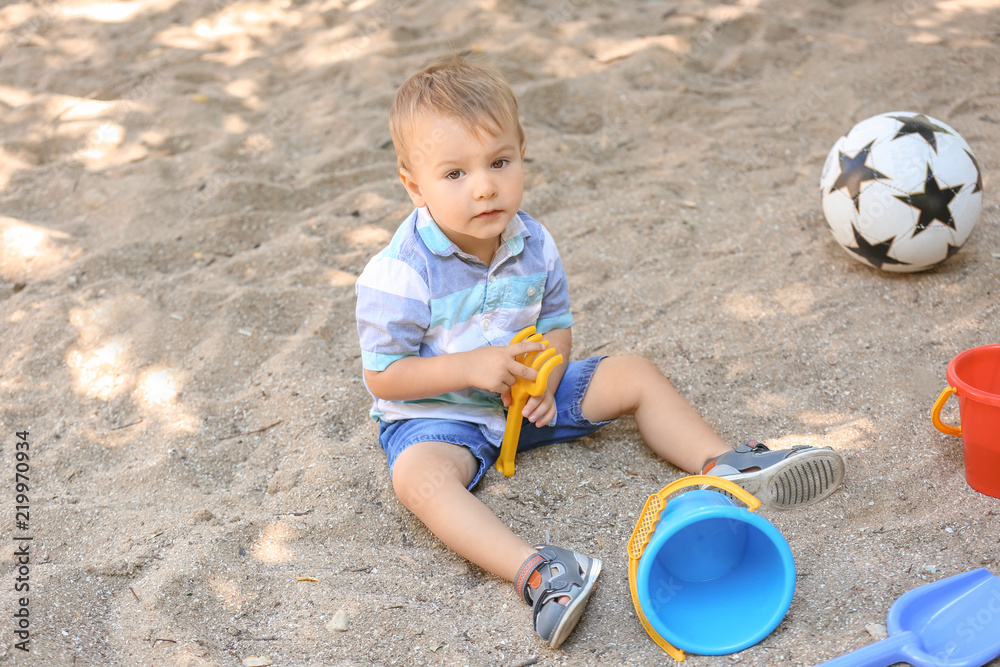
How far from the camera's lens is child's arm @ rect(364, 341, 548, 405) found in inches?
74.7

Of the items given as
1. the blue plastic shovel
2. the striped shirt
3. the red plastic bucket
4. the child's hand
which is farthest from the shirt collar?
the blue plastic shovel

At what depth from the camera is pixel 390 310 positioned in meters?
1.94

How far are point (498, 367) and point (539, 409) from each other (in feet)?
0.60

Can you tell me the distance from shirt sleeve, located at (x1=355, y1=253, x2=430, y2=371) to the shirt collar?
0.26 feet

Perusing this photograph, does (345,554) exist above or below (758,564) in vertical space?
below

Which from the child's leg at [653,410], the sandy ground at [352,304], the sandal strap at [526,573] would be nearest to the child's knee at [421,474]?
the sandy ground at [352,304]

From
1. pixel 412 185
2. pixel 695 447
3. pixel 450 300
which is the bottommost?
pixel 695 447

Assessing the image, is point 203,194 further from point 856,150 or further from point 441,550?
point 856,150

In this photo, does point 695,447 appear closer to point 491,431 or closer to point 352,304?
point 491,431

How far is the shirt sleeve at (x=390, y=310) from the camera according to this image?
1944 millimetres

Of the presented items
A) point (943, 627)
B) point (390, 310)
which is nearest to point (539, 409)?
point (390, 310)

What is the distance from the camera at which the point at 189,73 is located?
13.9 ft

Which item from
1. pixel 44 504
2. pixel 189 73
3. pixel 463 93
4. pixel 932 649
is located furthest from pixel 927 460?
pixel 189 73

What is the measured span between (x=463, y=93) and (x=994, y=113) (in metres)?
2.82
